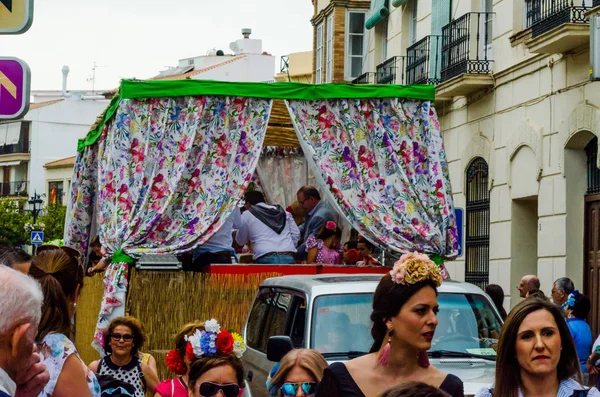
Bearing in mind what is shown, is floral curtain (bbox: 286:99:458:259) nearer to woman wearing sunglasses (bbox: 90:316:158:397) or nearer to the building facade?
the building facade

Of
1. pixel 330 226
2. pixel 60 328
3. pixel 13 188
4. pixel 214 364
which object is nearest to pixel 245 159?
pixel 330 226

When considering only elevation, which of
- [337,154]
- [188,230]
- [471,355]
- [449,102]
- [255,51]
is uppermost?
[255,51]

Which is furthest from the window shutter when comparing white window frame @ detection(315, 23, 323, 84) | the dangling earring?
the dangling earring

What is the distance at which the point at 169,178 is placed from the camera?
47.1 ft

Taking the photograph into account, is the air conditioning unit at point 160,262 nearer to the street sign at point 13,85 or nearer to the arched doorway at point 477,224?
the street sign at point 13,85

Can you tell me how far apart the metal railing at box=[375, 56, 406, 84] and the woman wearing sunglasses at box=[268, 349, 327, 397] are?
20572 millimetres

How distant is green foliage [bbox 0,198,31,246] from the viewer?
260 ft

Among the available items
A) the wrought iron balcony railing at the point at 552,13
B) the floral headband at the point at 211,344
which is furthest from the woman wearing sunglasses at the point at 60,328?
the wrought iron balcony railing at the point at 552,13

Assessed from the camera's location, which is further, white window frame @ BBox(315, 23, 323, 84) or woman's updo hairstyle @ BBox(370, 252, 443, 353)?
white window frame @ BBox(315, 23, 323, 84)

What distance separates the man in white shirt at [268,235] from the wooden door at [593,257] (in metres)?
4.98

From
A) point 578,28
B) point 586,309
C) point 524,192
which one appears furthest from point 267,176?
point 586,309

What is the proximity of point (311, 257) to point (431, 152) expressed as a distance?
200 cm

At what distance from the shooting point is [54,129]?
97250 mm

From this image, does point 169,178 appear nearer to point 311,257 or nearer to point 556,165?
point 311,257
